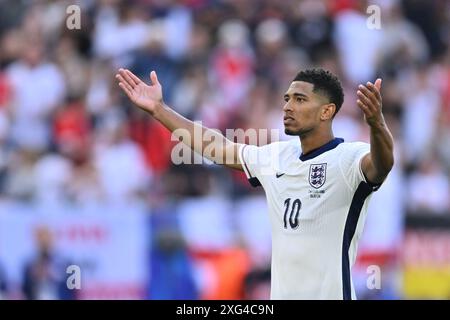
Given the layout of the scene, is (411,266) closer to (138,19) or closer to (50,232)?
(50,232)

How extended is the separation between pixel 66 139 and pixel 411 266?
14.0 ft

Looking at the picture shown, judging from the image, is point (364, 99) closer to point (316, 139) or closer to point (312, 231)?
point (316, 139)

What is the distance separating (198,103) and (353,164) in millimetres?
7614

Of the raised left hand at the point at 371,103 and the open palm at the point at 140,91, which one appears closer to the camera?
the raised left hand at the point at 371,103

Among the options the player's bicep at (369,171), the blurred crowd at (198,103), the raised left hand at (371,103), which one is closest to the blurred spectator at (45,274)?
the blurred crowd at (198,103)

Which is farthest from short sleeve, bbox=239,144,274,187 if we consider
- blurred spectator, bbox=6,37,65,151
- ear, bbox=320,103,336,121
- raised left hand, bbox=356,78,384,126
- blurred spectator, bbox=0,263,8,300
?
blurred spectator, bbox=6,37,65,151

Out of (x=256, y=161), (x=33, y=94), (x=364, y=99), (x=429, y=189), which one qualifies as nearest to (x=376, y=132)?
(x=364, y=99)

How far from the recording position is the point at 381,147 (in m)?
6.88

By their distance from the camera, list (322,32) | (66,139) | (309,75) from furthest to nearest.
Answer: (322,32) → (66,139) → (309,75)

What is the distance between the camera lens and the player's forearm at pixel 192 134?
7969 millimetres

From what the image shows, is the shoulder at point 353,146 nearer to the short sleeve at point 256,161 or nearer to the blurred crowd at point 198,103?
the short sleeve at point 256,161

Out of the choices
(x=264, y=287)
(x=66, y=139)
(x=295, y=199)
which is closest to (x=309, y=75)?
(x=295, y=199)

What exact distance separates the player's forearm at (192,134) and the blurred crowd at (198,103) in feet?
15.0

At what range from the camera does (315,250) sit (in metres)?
7.22
